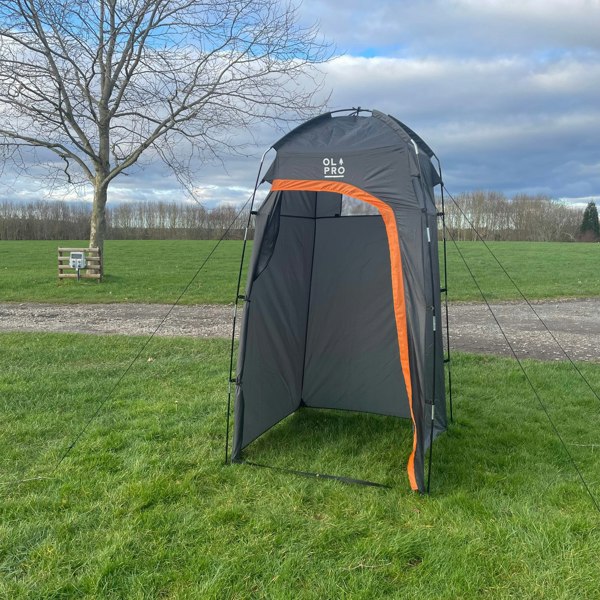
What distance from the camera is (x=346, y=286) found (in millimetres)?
4887

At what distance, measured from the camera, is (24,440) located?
14.2 feet

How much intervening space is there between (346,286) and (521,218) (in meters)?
62.0

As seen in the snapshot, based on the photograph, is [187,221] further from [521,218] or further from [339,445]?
[339,445]

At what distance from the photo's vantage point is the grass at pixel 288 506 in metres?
2.70

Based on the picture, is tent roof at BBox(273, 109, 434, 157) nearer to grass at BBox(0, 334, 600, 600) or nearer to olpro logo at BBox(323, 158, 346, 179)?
olpro logo at BBox(323, 158, 346, 179)

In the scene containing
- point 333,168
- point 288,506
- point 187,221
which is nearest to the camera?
point 288,506

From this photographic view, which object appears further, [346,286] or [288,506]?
[346,286]

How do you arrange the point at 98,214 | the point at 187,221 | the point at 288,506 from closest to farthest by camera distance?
the point at 288,506
the point at 98,214
the point at 187,221

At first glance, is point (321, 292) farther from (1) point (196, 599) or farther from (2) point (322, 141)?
(1) point (196, 599)

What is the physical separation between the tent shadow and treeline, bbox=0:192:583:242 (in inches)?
1830

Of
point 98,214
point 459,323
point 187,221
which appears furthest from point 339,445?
point 187,221

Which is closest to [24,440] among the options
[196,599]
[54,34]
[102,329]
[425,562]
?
[196,599]

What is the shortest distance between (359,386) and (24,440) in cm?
288

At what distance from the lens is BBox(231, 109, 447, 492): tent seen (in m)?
3.60
